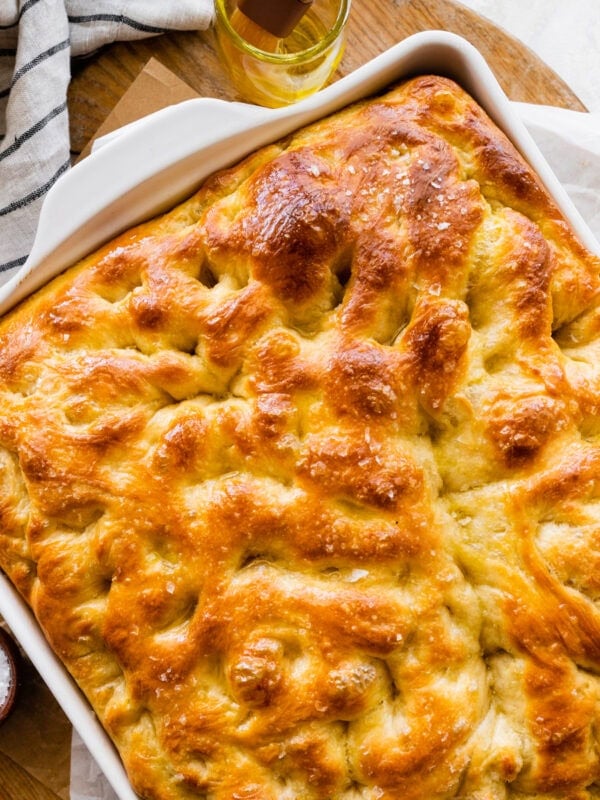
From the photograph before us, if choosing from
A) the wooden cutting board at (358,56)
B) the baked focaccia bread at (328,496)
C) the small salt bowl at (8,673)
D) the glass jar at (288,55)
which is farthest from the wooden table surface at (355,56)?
the small salt bowl at (8,673)

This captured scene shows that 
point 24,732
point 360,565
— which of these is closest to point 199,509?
point 360,565

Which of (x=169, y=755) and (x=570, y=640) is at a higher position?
(x=570, y=640)

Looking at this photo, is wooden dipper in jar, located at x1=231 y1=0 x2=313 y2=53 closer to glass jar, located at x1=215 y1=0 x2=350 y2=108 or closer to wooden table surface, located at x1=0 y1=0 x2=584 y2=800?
glass jar, located at x1=215 y1=0 x2=350 y2=108

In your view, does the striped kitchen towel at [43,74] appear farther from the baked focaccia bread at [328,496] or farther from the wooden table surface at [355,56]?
the baked focaccia bread at [328,496]

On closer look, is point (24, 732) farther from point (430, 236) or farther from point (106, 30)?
point (106, 30)

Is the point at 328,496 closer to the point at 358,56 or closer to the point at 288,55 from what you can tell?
the point at 288,55

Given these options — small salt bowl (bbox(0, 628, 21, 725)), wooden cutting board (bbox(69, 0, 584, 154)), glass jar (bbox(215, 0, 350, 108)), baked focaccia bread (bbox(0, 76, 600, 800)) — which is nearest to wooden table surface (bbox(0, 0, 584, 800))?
wooden cutting board (bbox(69, 0, 584, 154))

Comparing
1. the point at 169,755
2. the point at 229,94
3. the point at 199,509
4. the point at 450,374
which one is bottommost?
the point at 169,755
